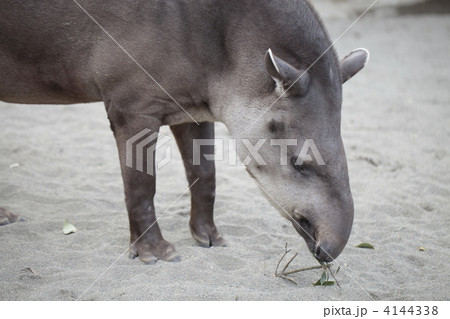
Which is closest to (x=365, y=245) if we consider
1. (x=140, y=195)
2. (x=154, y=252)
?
(x=154, y=252)

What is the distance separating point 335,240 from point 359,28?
9955 millimetres

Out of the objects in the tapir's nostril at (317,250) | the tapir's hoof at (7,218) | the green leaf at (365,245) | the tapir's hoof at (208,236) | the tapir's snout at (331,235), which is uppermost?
the tapir's snout at (331,235)

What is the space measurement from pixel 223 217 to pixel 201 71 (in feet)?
4.94

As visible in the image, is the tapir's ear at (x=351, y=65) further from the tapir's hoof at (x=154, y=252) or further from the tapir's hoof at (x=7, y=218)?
the tapir's hoof at (x=7, y=218)

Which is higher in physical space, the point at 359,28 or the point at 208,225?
the point at 359,28

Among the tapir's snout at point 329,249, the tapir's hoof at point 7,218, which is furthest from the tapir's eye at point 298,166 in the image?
the tapir's hoof at point 7,218

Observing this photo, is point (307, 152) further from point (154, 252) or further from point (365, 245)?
point (154, 252)

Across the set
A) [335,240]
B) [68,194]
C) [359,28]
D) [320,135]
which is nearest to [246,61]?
[320,135]

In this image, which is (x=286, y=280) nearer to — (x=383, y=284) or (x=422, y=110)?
(x=383, y=284)

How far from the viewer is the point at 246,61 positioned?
12.8 ft

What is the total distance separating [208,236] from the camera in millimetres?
4516

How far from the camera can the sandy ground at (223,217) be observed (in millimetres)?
3773

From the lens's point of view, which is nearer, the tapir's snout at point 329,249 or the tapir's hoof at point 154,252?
the tapir's snout at point 329,249

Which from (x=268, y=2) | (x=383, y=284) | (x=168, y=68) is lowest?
(x=383, y=284)
